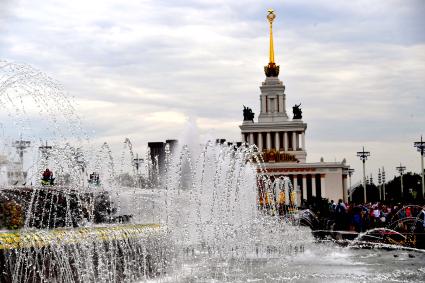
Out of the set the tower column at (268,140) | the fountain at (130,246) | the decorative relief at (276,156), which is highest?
the tower column at (268,140)

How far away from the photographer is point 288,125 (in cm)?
8606

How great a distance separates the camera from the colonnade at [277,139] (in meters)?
86.1

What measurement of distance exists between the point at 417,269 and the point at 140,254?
5911 mm

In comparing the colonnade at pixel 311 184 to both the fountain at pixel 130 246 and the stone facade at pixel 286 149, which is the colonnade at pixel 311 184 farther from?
the fountain at pixel 130 246

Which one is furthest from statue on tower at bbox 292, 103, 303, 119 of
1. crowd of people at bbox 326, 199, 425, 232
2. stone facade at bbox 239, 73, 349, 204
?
crowd of people at bbox 326, 199, 425, 232

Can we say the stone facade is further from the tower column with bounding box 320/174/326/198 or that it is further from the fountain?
the fountain

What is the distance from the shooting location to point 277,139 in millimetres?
86062

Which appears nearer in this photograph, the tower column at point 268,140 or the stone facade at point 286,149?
the stone facade at point 286,149

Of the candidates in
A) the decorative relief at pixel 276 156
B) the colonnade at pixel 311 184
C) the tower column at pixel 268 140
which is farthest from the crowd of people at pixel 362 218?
the tower column at pixel 268 140

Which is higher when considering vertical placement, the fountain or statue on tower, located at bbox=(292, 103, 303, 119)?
statue on tower, located at bbox=(292, 103, 303, 119)

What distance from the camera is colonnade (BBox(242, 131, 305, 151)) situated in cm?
8606

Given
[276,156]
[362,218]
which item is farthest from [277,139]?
[362,218]

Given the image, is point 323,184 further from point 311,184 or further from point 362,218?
point 362,218

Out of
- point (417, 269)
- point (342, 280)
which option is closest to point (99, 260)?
point (342, 280)
